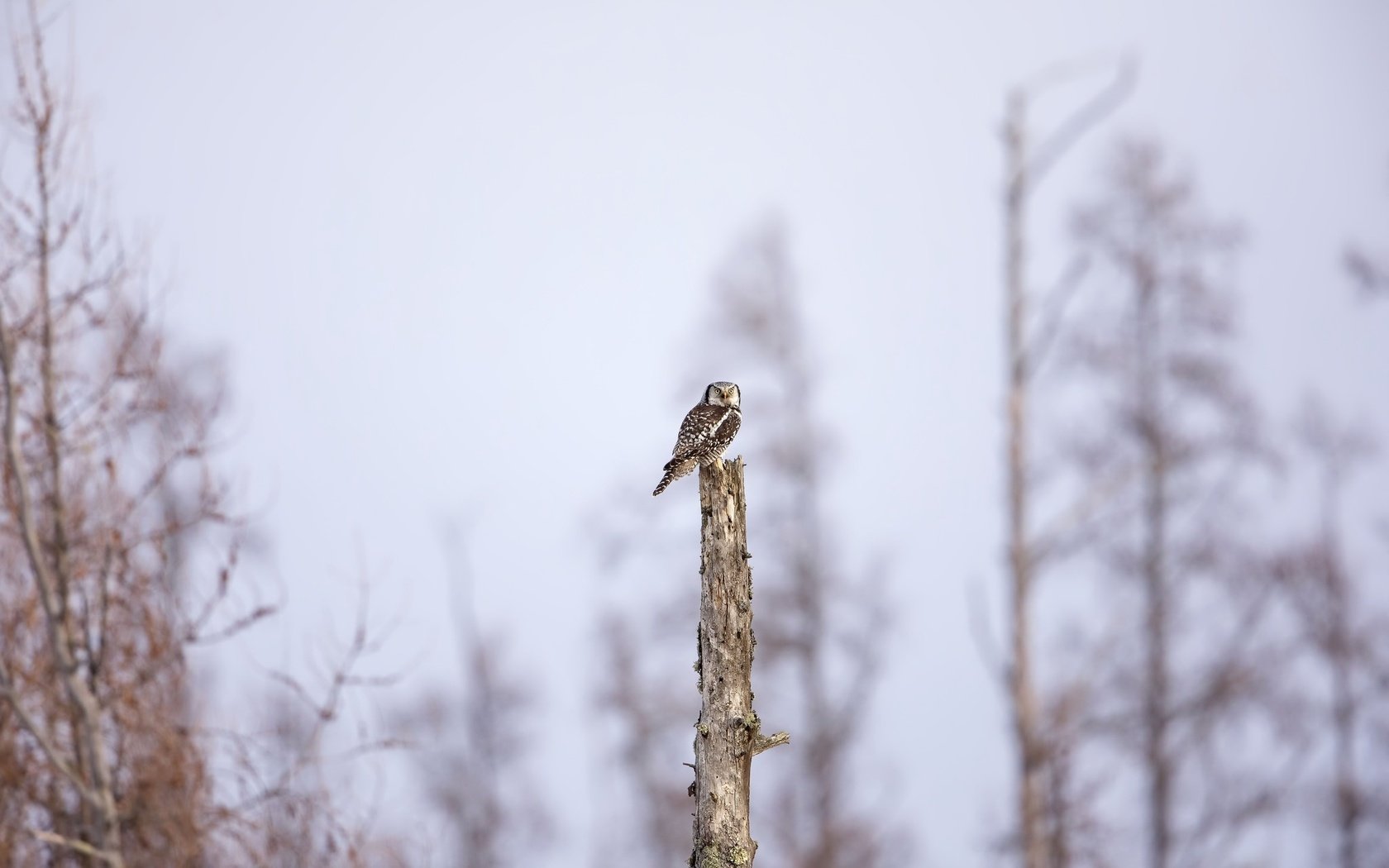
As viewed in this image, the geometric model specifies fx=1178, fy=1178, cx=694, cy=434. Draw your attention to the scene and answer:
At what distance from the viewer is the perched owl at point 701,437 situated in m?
6.06

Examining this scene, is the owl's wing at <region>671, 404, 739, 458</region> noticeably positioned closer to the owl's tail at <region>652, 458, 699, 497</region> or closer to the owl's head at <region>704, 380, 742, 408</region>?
the owl's tail at <region>652, 458, 699, 497</region>

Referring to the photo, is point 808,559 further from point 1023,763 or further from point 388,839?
point 388,839

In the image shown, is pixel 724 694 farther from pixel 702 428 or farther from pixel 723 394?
pixel 723 394

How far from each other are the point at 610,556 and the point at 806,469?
2.13 meters

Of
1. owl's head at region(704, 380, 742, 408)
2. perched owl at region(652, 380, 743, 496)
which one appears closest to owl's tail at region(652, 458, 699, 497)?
perched owl at region(652, 380, 743, 496)

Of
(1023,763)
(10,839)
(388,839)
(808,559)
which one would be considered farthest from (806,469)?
(10,839)

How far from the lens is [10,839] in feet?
19.6

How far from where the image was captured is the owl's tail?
615 cm

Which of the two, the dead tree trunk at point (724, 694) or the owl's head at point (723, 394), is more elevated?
the owl's head at point (723, 394)

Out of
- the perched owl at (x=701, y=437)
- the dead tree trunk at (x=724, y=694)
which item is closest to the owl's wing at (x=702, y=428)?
the perched owl at (x=701, y=437)

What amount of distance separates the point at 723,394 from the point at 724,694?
2.48m

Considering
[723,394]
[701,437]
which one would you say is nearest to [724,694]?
[701,437]

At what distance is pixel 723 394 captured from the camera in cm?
693

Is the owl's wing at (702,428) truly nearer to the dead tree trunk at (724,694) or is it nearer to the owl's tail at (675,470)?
the owl's tail at (675,470)
